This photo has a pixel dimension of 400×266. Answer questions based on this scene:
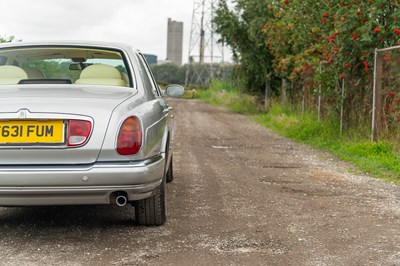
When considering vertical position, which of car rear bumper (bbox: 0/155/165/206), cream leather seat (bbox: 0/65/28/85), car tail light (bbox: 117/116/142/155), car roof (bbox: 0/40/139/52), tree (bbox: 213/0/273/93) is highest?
tree (bbox: 213/0/273/93)

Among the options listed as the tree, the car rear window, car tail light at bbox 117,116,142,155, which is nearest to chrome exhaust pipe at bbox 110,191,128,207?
car tail light at bbox 117,116,142,155

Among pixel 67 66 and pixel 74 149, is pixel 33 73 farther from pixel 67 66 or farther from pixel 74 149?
pixel 74 149

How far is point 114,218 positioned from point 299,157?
19.4ft

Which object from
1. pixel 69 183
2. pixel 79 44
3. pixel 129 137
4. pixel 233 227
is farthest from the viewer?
pixel 79 44

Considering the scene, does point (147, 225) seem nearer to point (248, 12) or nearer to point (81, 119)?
point (81, 119)

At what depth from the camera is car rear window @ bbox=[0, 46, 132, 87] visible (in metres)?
5.31

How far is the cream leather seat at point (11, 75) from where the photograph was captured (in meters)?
5.31

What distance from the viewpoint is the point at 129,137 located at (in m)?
4.32

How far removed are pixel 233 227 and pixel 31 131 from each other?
6.12ft

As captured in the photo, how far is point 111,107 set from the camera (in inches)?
173

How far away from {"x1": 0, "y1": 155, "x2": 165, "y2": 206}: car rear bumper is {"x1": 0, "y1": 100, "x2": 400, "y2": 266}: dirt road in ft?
1.26

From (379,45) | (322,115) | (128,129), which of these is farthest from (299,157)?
(128,129)

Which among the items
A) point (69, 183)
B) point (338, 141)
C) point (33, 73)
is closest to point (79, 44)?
point (33, 73)

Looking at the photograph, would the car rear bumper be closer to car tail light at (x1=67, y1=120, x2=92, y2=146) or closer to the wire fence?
car tail light at (x1=67, y1=120, x2=92, y2=146)
